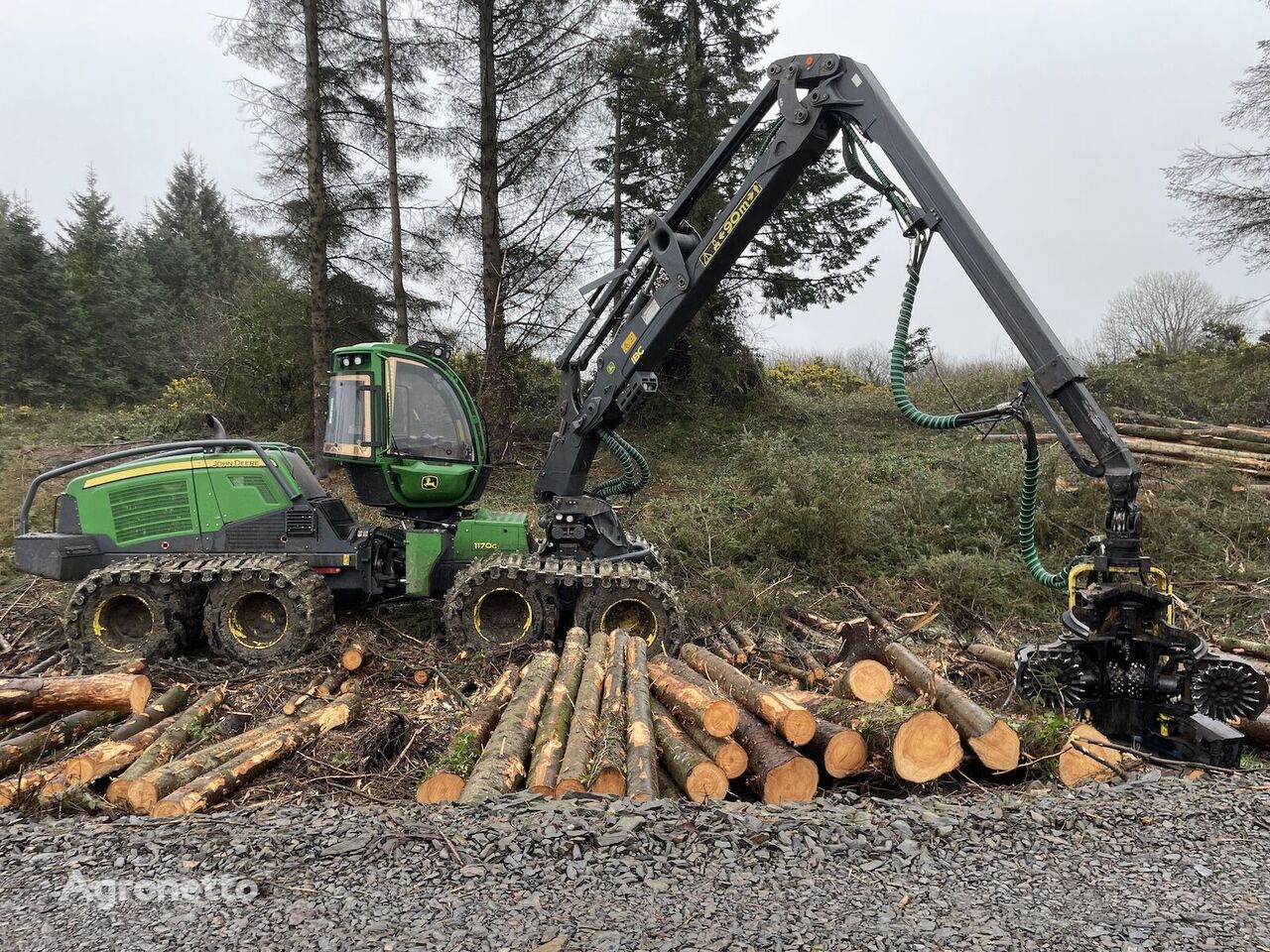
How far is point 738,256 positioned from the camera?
6.16m

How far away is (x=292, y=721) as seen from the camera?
480cm

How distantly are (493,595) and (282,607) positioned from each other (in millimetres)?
1782

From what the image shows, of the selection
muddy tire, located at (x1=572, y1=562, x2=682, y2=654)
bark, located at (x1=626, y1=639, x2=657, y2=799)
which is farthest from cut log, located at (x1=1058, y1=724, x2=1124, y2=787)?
muddy tire, located at (x1=572, y1=562, x2=682, y2=654)

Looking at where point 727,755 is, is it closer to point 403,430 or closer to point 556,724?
point 556,724

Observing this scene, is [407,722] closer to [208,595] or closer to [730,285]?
Answer: [208,595]

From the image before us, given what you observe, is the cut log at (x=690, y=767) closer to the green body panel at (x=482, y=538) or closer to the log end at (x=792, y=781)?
the log end at (x=792, y=781)

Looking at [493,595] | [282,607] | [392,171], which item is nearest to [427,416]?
[493,595]

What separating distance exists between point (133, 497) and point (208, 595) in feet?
4.00

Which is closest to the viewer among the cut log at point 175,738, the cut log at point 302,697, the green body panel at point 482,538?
the cut log at point 175,738

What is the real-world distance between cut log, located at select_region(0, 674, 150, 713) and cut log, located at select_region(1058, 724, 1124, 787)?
17.3 feet

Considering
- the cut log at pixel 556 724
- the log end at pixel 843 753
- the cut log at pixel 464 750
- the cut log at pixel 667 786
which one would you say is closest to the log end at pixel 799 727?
the log end at pixel 843 753

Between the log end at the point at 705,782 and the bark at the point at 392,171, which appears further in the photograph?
the bark at the point at 392,171

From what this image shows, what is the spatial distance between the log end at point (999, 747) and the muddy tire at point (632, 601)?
2.90m

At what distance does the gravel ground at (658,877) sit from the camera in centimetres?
266
